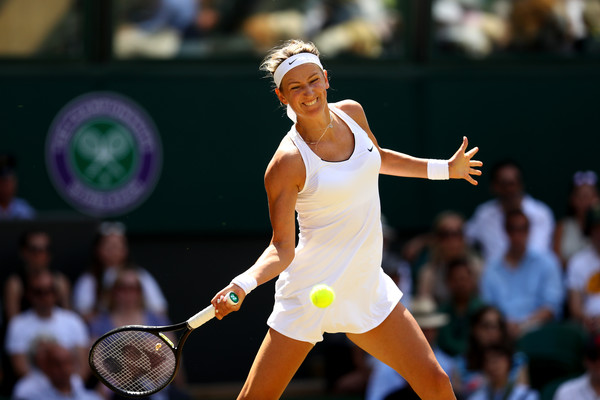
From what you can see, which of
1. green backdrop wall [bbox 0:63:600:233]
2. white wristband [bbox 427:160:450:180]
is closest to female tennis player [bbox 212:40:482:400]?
white wristband [bbox 427:160:450:180]

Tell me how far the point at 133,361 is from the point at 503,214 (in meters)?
3.85

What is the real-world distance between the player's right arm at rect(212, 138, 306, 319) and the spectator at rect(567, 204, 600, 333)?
144 inches

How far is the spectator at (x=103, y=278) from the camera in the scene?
288 inches

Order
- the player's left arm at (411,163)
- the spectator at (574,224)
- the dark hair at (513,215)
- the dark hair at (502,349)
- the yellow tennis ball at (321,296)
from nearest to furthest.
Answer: the yellow tennis ball at (321,296) < the player's left arm at (411,163) < the dark hair at (502,349) < the dark hair at (513,215) < the spectator at (574,224)

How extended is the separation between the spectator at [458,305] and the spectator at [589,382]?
0.71 meters

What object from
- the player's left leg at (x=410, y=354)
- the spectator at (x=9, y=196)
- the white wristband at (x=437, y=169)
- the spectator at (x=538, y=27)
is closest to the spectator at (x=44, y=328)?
the spectator at (x=9, y=196)

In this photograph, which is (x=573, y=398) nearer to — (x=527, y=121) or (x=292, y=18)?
(x=527, y=121)

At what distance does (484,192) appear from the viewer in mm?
8539

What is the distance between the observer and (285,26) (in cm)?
814

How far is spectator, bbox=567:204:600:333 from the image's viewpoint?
293 inches

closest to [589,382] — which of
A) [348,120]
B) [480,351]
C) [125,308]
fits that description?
[480,351]

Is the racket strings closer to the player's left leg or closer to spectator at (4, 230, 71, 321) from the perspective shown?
the player's left leg

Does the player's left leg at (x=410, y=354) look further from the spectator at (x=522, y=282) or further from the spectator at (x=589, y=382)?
the spectator at (x=522, y=282)

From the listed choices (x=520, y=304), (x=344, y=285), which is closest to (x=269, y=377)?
(x=344, y=285)
